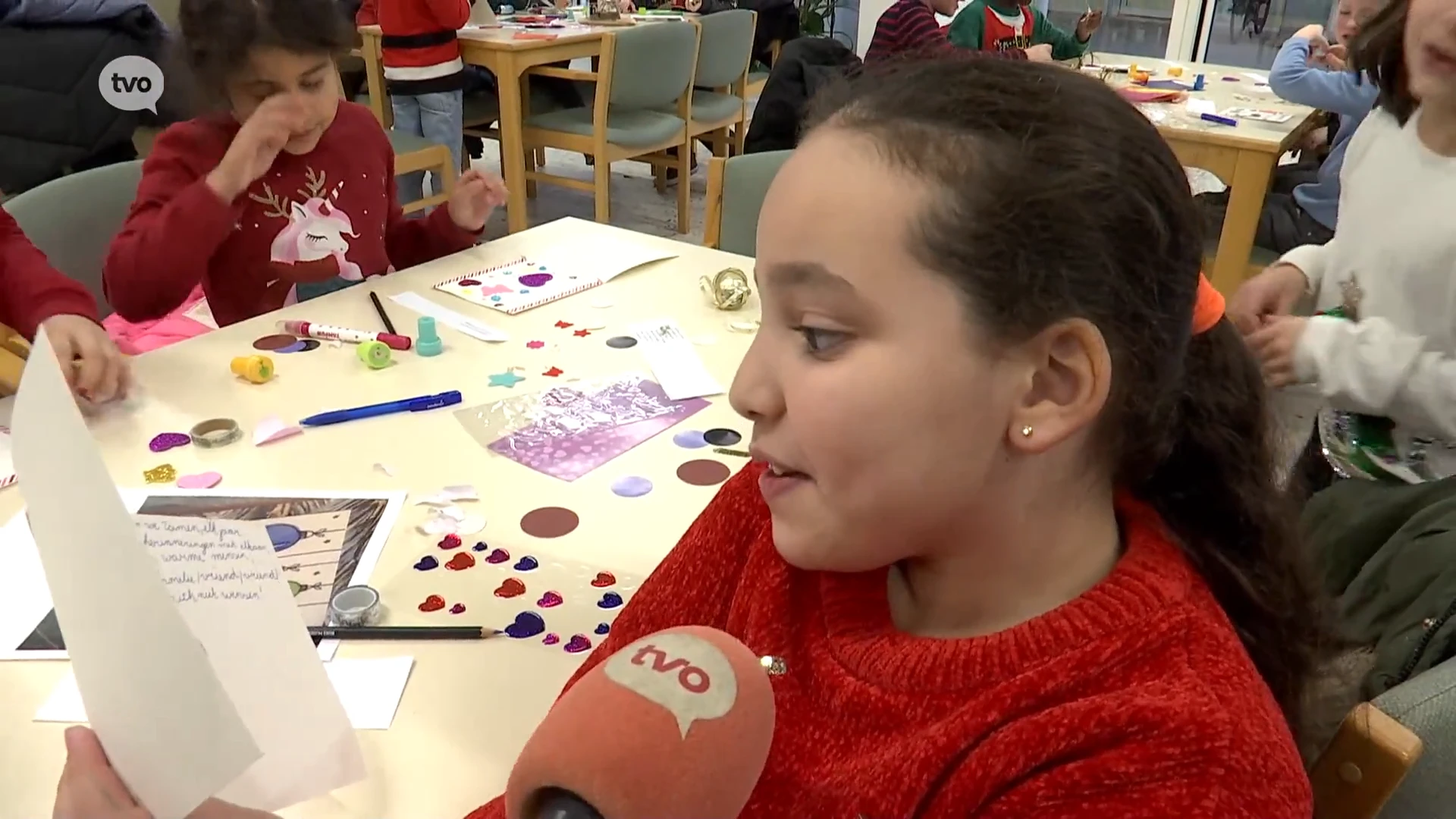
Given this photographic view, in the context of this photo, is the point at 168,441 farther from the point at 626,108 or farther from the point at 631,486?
the point at 626,108

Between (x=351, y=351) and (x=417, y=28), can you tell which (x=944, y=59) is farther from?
(x=417, y=28)

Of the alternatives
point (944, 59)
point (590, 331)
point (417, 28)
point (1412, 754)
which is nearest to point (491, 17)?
point (417, 28)

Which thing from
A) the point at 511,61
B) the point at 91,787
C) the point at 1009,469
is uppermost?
the point at 1009,469

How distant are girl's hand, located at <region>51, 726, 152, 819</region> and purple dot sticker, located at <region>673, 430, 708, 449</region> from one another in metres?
0.61

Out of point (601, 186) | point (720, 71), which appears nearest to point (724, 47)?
point (720, 71)

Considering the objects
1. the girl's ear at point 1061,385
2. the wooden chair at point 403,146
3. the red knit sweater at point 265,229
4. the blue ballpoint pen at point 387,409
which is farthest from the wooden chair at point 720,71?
the girl's ear at point 1061,385

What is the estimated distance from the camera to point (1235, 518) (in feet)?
2.12

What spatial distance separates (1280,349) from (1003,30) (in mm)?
2590

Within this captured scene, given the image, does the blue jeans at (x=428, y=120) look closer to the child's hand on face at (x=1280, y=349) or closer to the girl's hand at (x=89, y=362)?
the girl's hand at (x=89, y=362)

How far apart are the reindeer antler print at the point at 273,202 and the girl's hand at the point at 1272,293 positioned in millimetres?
1314

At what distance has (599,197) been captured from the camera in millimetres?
3627

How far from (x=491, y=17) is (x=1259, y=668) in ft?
12.9

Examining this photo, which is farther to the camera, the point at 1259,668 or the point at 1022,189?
the point at 1259,668

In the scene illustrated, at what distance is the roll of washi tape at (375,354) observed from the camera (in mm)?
1182
